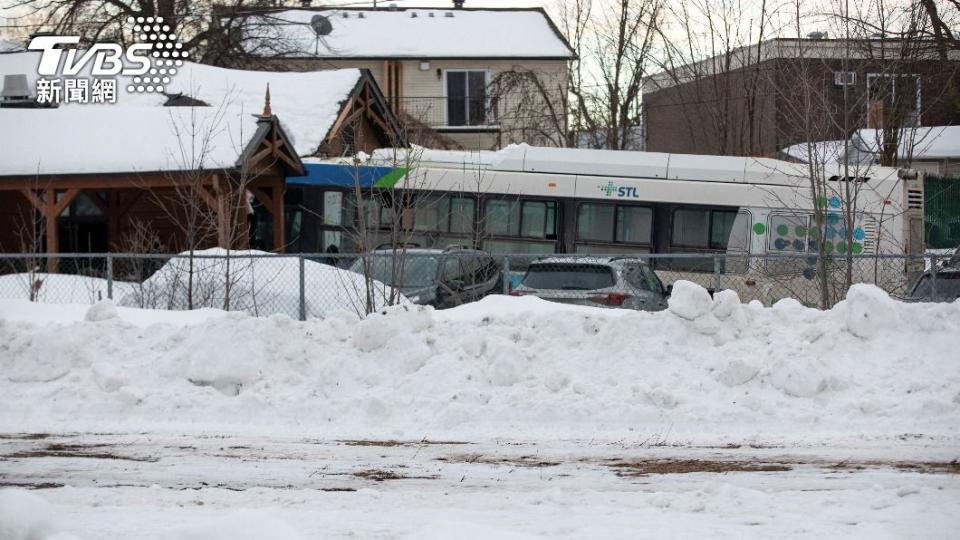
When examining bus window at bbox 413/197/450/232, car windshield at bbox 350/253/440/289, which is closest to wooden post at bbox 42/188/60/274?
bus window at bbox 413/197/450/232

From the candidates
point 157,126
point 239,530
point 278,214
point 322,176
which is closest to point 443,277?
point 278,214

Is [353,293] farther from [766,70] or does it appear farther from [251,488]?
[766,70]

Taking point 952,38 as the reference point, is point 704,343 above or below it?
below

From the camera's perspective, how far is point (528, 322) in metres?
12.5

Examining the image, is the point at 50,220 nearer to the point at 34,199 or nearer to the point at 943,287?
the point at 34,199

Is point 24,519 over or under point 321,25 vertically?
under

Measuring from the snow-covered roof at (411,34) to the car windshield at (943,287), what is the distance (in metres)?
25.9

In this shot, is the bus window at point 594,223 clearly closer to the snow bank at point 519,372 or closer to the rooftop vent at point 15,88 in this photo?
the snow bank at point 519,372

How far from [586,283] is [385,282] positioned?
302 cm

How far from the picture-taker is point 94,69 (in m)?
29.9

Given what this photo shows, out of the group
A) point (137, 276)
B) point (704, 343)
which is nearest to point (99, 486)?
point (704, 343)

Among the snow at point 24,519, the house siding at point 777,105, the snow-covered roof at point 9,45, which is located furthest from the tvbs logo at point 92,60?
the snow at point 24,519

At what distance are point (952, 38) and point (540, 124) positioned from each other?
60.5 ft

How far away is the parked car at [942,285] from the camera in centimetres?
1594
